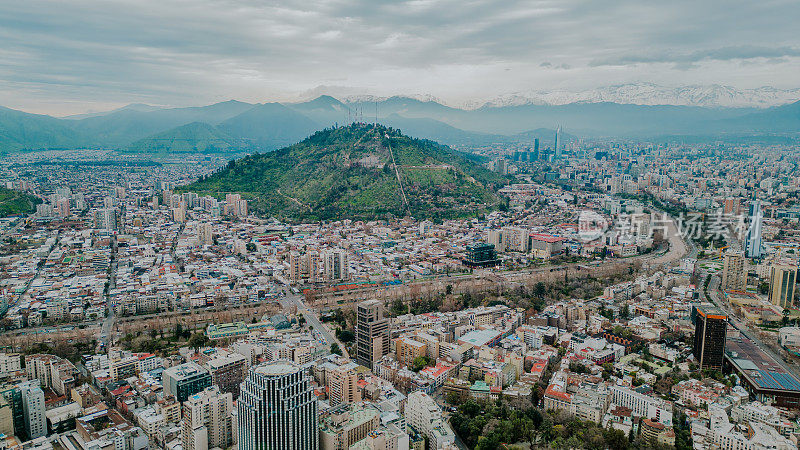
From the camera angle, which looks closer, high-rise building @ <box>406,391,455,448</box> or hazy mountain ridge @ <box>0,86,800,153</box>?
high-rise building @ <box>406,391,455,448</box>

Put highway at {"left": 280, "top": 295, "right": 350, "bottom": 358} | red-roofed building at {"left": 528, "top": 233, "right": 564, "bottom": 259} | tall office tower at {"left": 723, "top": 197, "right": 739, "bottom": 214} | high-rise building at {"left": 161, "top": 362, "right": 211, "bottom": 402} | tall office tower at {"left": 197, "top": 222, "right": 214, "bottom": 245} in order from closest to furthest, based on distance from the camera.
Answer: high-rise building at {"left": 161, "top": 362, "right": 211, "bottom": 402}, highway at {"left": 280, "top": 295, "right": 350, "bottom": 358}, red-roofed building at {"left": 528, "top": 233, "right": 564, "bottom": 259}, tall office tower at {"left": 197, "top": 222, "right": 214, "bottom": 245}, tall office tower at {"left": 723, "top": 197, "right": 739, "bottom": 214}

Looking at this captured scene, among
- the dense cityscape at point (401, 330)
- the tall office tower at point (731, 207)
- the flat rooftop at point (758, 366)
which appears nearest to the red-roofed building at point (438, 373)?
the dense cityscape at point (401, 330)

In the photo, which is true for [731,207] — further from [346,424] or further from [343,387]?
[346,424]

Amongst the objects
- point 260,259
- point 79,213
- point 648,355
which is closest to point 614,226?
point 648,355

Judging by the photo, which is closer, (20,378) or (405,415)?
(405,415)

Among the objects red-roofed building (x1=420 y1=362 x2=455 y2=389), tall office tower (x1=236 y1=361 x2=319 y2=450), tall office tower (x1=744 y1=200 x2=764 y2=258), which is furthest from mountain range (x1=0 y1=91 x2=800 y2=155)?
tall office tower (x1=236 y1=361 x2=319 y2=450)

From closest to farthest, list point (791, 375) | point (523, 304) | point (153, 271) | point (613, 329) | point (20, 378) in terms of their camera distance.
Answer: point (20, 378)
point (791, 375)
point (613, 329)
point (523, 304)
point (153, 271)

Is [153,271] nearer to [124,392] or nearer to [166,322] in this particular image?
[166,322]

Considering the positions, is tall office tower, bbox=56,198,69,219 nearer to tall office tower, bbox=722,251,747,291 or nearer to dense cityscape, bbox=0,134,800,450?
dense cityscape, bbox=0,134,800,450
